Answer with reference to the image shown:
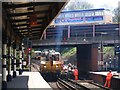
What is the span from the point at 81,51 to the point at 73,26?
8818 mm

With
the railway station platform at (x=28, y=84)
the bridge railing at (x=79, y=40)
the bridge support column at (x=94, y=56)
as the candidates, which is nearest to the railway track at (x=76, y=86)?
the railway station platform at (x=28, y=84)

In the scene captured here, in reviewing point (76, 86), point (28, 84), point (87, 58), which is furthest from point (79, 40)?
point (28, 84)

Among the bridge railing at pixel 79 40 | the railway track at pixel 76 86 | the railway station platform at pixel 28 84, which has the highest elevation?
the bridge railing at pixel 79 40

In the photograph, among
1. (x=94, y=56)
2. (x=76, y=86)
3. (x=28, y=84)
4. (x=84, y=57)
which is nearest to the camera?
(x=28, y=84)

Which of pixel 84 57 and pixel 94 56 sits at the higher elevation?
pixel 94 56

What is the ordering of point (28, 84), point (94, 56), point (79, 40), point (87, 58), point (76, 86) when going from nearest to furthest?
point (28, 84)
point (76, 86)
point (79, 40)
point (94, 56)
point (87, 58)

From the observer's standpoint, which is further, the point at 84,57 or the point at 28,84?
the point at 84,57

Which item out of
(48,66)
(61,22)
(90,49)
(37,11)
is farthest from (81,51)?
(37,11)

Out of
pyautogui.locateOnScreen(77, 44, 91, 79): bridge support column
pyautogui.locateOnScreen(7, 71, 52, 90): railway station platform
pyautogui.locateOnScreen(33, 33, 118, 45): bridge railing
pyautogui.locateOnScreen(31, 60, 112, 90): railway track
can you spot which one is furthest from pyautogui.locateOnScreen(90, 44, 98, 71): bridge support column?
pyautogui.locateOnScreen(7, 71, 52, 90): railway station platform

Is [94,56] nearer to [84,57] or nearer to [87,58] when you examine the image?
[87,58]

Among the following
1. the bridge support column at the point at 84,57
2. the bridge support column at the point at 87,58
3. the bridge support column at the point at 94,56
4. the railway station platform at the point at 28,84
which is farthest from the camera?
the bridge support column at the point at 84,57

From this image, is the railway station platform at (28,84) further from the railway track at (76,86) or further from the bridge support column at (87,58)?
the bridge support column at (87,58)

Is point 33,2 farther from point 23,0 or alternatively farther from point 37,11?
point 37,11

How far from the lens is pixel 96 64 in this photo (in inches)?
2411
